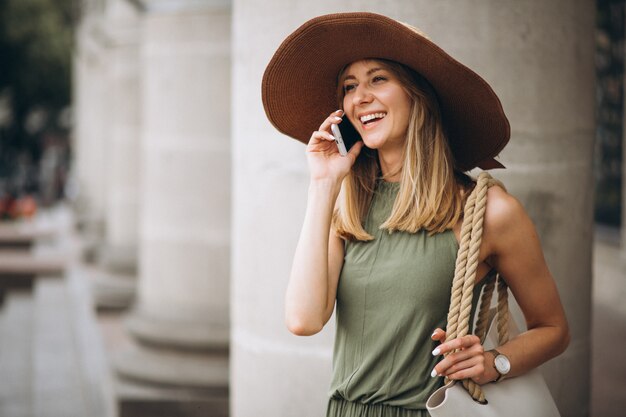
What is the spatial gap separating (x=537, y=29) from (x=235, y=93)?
1.33 m

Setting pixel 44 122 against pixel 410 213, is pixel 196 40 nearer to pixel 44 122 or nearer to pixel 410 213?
pixel 410 213

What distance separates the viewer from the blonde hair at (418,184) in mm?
2441

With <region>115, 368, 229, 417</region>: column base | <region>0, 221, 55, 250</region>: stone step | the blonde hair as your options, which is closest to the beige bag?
the blonde hair

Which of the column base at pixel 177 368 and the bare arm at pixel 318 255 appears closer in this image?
the bare arm at pixel 318 255

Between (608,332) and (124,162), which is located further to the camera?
(124,162)

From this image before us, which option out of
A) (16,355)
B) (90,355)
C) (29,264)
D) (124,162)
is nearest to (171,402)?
(90,355)

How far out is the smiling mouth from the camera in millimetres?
2570

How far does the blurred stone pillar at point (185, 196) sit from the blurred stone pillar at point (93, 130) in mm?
7993

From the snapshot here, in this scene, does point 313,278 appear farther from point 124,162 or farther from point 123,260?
point 124,162

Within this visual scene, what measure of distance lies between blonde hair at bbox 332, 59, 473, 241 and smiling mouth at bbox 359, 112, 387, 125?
9 centimetres

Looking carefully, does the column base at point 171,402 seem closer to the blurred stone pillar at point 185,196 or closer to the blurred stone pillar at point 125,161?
the blurred stone pillar at point 185,196

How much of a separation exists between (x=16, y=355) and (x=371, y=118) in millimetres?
7811

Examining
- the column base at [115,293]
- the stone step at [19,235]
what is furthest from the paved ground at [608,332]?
the stone step at [19,235]

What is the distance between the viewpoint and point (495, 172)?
327 cm
